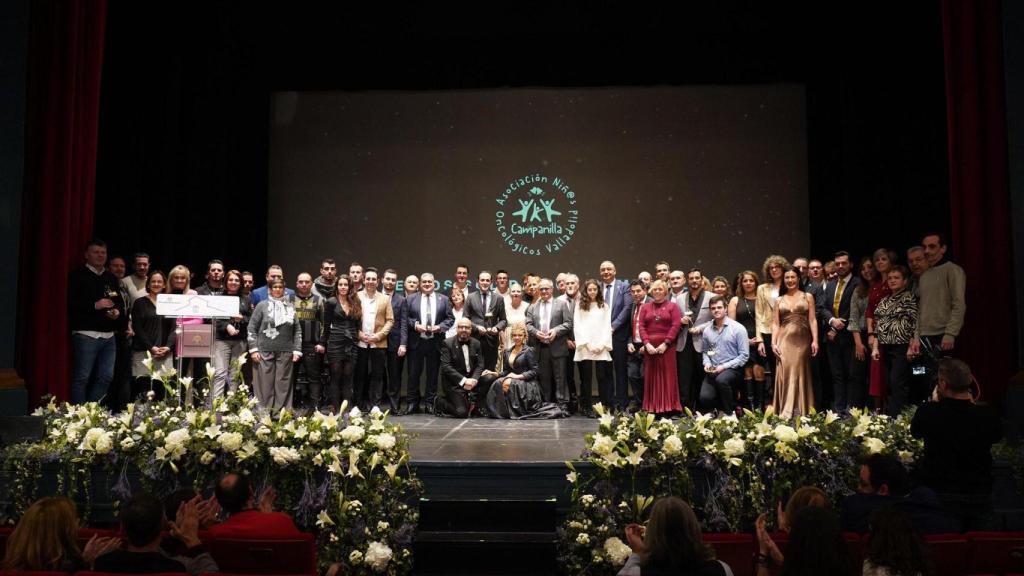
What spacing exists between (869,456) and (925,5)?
682cm

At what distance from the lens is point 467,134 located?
1081 centimetres

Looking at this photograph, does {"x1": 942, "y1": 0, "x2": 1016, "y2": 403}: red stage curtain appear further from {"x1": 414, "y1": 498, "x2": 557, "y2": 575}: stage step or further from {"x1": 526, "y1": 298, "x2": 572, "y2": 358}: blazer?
{"x1": 526, "y1": 298, "x2": 572, "y2": 358}: blazer

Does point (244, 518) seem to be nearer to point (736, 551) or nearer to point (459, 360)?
point (736, 551)

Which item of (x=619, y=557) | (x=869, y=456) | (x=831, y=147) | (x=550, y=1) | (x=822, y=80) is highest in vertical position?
(x=550, y=1)

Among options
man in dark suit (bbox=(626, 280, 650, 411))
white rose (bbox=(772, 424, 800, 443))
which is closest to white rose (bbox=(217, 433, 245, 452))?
white rose (bbox=(772, 424, 800, 443))

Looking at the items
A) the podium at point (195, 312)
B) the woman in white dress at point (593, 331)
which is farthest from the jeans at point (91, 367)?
the woman in white dress at point (593, 331)

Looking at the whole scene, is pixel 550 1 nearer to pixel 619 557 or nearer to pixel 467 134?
pixel 467 134

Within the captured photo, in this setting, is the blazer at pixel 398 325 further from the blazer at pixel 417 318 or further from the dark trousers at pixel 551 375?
the dark trousers at pixel 551 375

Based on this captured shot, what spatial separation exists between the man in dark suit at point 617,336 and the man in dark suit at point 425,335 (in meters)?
1.64

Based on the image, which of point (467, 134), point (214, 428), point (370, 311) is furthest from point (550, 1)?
point (214, 428)

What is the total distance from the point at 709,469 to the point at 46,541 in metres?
3.00

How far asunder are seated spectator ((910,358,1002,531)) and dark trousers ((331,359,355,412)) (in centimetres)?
564

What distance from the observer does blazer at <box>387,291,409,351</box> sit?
861 centimetres

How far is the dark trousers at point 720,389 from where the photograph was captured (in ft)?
23.6
